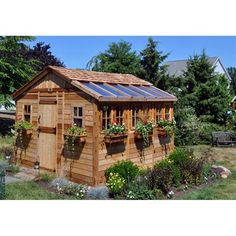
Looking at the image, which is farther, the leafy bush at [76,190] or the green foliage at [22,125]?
the green foliage at [22,125]

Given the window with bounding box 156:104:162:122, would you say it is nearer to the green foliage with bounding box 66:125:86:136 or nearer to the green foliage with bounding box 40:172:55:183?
the green foliage with bounding box 66:125:86:136

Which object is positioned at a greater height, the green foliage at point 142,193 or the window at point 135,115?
the window at point 135,115

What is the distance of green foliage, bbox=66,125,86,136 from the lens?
9.40 meters

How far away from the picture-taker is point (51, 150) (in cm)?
1062

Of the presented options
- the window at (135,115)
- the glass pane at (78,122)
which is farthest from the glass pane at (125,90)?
the glass pane at (78,122)

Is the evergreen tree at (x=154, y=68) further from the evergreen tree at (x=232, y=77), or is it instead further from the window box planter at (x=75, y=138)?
the window box planter at (x=75, y=138)

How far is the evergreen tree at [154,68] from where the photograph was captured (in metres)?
13.7

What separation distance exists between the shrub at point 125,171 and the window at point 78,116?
56.9 inches

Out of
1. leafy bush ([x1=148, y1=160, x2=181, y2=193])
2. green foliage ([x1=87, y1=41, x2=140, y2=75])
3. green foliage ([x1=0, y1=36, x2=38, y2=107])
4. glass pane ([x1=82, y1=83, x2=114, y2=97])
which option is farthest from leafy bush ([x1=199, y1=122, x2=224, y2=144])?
green foliage ([x1=0, y1=36, x2=38, y2=107])

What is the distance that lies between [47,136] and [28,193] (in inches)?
93.9

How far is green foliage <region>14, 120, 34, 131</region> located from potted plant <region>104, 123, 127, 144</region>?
296cm
